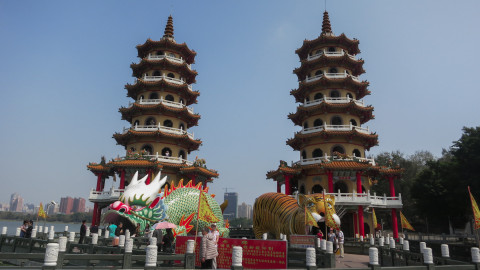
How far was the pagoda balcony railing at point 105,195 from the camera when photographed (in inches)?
979

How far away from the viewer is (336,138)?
26891 millimetres

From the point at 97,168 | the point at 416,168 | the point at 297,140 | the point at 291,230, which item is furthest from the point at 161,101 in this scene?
the point at 416,168

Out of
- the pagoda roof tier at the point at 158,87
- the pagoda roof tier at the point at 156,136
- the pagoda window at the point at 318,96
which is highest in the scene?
the pagoda roof tier at the point at 158,87

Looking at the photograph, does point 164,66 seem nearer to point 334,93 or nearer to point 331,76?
point 331,76

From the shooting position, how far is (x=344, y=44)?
31.2m

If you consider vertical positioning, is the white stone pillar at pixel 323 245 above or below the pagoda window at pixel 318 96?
below

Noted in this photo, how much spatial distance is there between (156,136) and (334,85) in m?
16.4

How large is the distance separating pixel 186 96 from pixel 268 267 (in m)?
26.0

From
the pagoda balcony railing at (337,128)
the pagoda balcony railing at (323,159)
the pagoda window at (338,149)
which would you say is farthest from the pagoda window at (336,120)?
the pagoda balcony railing at (323,159)

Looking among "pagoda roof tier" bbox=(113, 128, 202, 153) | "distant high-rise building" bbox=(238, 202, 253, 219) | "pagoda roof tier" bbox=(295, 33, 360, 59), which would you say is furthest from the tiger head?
"distant high-rise building" bbox=(238, 202, 253, 219)

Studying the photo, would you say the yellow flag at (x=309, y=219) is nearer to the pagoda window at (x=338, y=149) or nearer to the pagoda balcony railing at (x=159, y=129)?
the pagoda window at (x=338, y=149)

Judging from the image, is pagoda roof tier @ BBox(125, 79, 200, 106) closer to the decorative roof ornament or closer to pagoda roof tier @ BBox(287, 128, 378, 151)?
pagoda roof tier @ BBox(287, 128, 378, 151)

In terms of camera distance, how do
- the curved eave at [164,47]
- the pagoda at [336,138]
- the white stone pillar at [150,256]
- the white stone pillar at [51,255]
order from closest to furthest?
the white stone pillar at [51,255]
the white stone pillar at [150,256]
the pagoda at [336,138]
the curved eave at [164,47]

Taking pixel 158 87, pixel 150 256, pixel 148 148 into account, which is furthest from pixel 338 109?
pixel 150 256
